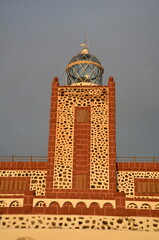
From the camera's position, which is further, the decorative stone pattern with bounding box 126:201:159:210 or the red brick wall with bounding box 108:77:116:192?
the red brick wall with bounding box 108:77:116:192

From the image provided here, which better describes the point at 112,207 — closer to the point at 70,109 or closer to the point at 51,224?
the point at 51,224

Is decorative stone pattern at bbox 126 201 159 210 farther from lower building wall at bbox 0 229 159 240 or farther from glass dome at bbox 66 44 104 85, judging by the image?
glass dome at bbox 66 44 104 85

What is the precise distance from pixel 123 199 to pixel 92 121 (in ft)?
Answer: 12.9

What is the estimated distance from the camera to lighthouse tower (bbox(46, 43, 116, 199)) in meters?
15.6

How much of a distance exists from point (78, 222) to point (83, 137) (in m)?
4.11

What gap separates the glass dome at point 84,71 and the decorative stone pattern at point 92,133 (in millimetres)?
891

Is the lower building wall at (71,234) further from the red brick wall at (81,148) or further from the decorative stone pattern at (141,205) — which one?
the red brick wall at (81,148)

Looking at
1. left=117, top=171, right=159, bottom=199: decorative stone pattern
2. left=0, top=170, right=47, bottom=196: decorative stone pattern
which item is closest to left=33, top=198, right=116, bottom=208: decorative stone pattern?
left=0, top=170, right=47, bottom=196: decorative stone pattern

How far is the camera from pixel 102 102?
17016 mm

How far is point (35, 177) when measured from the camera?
16.4 metres

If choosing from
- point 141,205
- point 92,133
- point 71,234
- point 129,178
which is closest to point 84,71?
point 92,133

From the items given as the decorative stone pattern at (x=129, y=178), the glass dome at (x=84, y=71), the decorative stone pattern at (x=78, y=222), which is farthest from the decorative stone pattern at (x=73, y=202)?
the glass dome at (x=84, y=71)

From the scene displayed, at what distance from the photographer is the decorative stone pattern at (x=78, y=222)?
13.5m

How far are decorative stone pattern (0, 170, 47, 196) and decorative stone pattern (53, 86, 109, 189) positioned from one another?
83 cm
